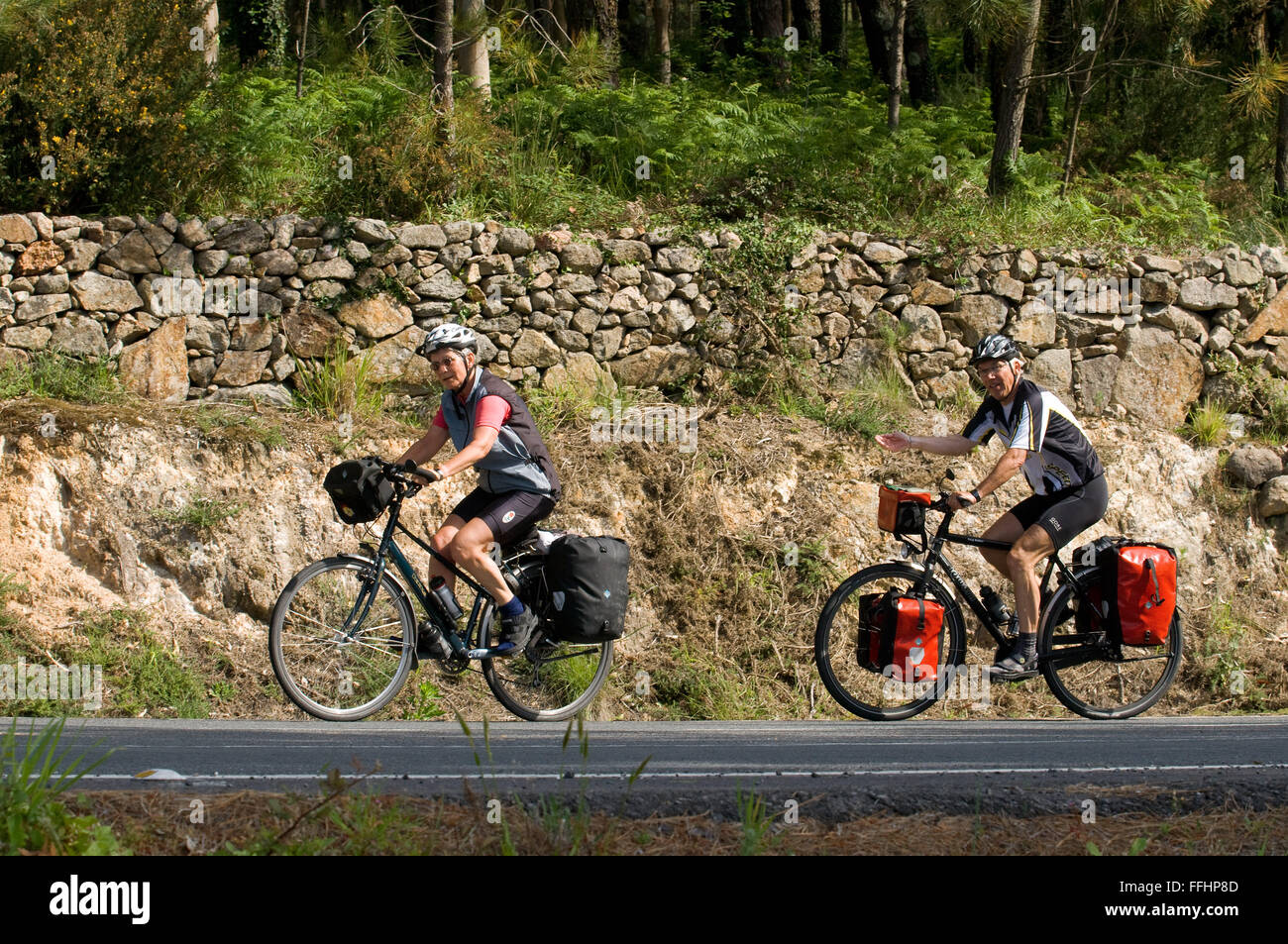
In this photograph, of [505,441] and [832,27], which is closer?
[505,441]

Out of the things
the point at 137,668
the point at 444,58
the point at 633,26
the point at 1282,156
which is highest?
the point at 633,26

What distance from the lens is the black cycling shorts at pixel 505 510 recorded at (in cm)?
725

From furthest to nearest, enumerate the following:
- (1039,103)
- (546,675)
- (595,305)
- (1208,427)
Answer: (1039,103)
(1208,427)
(595,305)
(546,675)

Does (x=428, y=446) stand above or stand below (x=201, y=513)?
above

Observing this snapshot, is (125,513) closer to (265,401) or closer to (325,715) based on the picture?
(265,401)

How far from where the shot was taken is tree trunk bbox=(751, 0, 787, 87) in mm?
20562

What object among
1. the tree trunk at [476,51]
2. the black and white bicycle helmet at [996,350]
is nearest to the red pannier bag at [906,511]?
the black and white bicycle helmet at [996,350]

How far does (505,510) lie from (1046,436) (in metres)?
3.53

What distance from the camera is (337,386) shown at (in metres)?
10.7

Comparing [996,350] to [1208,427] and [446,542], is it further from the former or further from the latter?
[1208,427]

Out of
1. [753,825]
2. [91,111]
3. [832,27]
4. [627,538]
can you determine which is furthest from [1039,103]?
[753,825]

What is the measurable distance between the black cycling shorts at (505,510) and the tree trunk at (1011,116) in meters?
9.27

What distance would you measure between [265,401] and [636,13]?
18589 mm

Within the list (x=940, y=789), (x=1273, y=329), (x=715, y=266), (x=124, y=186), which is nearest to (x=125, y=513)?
(x=124, y=186)
